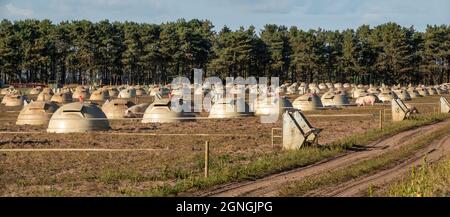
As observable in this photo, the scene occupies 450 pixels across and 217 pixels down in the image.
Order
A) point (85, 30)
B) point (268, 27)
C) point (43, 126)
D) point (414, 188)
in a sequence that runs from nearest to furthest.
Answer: point (414, 188)
point (43, 126)
point (85, 30)
point (268, 27)

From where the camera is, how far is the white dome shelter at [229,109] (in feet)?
123

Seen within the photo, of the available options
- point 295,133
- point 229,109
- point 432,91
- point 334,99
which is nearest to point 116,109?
point 229,109

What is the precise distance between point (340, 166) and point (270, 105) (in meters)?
25.2

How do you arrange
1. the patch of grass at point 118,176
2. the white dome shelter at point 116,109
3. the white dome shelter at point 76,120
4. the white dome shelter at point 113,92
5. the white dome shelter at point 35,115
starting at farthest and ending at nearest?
1. the white dome shelter at point 113,92
2. the white dome shelter at point 116,109
3. the white dome shelter at point 35,115
4. the white dome shelter at point 76,120
5. the patch of grass at point 118,176

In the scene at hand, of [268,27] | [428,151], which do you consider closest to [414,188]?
[428,151]

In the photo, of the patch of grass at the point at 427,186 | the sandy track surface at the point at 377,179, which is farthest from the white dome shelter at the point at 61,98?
the patch of grass at the point at 427,186

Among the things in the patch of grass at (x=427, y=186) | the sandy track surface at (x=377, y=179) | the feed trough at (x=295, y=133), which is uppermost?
the feed trough at (x=295, y=133)

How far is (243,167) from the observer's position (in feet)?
50.8

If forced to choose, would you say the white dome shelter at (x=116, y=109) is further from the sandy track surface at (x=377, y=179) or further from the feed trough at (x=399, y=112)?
the sandy track surface at (x=377, y=179)

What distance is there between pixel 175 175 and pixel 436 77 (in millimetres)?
129238

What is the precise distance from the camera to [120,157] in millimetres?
18375

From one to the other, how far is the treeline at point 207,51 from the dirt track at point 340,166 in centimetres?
7769

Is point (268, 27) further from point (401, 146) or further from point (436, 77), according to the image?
point (401, 146)

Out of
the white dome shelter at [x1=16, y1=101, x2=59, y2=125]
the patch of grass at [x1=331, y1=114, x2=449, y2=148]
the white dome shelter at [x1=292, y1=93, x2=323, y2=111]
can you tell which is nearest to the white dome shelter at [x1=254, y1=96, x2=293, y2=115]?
the white dome shelter at [x1=292, y1=93, x2=323, y2=111]
